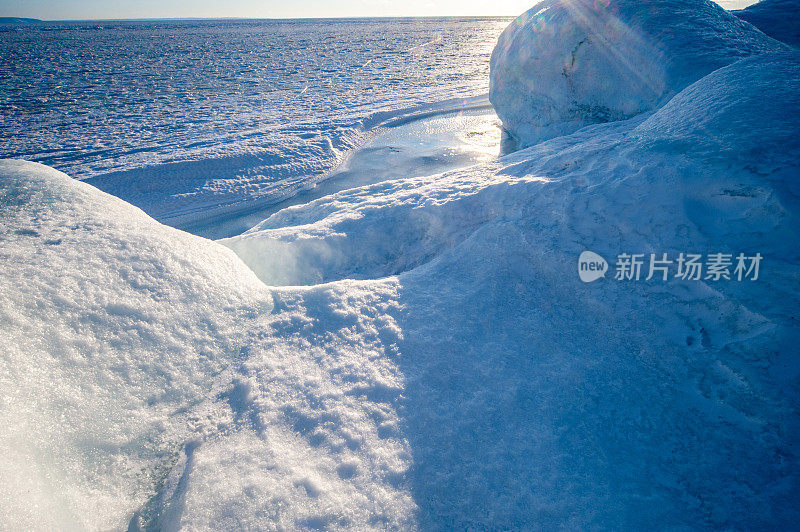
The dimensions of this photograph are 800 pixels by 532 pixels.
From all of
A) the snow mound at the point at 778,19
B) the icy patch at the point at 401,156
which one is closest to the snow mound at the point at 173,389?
the icy patch at the point at 401,156

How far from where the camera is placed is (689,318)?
135 cm

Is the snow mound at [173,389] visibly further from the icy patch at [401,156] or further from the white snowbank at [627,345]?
the icy patch at [401,156]

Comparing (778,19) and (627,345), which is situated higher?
(778,19)

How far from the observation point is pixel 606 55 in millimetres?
3451

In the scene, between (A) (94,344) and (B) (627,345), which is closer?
(A) (94,344)

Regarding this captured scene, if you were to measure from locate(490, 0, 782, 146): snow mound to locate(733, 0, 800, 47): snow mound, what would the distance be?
161 cm

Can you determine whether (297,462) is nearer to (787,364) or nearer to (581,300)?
(581,300)

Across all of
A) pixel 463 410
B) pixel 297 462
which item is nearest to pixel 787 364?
pixel 463 410

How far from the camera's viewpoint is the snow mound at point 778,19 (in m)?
4.21

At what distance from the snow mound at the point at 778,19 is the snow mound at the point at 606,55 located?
1612 mm

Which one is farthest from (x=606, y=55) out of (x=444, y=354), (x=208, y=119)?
(x=208, y=119)

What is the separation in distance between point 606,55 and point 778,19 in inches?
113

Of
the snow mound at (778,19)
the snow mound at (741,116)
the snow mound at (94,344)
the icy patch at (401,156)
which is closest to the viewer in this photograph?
the snow mound at (94,344)

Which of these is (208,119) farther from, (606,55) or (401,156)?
(606,55)
